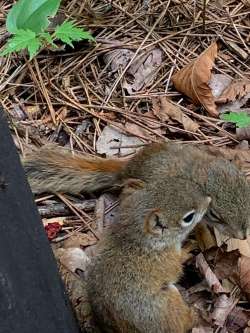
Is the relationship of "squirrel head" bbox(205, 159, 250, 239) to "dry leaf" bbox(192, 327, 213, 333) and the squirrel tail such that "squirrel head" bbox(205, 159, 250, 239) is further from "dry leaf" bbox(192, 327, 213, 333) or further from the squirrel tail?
the squirrel tail

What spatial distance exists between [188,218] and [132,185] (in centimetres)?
35

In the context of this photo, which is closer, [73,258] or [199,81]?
[73,258]

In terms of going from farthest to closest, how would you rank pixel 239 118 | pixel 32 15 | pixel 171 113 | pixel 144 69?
1. pixel 144 69
2. pixel 32 15
3. pixel 171 113
4. pixel 239 118

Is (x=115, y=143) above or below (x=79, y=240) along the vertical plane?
above

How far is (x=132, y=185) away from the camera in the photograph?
3533mm

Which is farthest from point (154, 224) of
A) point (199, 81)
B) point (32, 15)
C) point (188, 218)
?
point (32, 15)

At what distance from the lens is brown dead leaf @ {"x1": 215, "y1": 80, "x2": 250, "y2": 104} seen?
4.36 meters

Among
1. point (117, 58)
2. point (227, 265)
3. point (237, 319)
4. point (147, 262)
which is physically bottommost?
point (237, 319)

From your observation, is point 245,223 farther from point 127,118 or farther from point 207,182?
point 127,118

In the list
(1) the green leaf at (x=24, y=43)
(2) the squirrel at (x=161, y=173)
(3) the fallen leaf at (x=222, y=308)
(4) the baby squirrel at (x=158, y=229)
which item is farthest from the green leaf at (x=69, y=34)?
(3) the fallen leaf at (x=222, y=308)

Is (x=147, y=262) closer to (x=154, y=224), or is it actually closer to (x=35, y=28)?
(x=154, y=224)

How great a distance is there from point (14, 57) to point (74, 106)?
0.55 m

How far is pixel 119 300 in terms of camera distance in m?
3.09

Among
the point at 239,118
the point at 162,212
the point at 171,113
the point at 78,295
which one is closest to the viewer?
the point at 162,212
